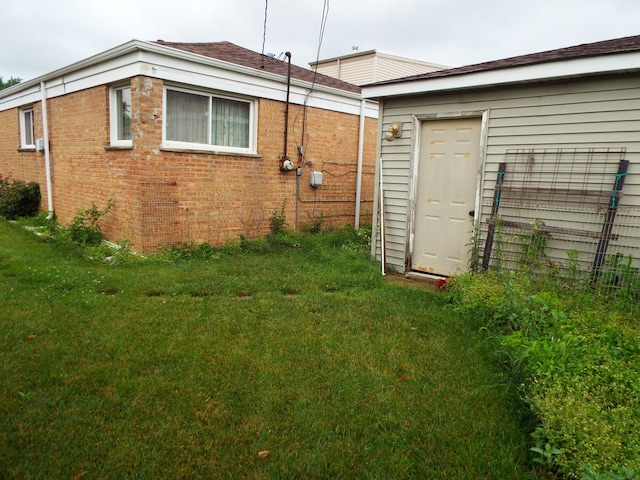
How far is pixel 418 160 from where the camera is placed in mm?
6727

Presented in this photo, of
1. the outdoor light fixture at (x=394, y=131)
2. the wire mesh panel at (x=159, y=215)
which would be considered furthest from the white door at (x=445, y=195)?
the wire mesh panel at (x=159, y=215)

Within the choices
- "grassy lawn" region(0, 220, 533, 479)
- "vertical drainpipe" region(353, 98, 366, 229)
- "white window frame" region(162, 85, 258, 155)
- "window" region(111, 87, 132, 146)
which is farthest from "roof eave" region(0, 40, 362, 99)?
"grassy lawn" region(0, 220, 533, 479)

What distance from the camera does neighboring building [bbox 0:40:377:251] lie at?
7.16m

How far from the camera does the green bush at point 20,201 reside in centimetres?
1123

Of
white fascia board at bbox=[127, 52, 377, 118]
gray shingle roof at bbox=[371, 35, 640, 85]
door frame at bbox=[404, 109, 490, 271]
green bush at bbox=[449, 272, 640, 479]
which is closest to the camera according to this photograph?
green bush at bbox=[449, 272, 640, 479]

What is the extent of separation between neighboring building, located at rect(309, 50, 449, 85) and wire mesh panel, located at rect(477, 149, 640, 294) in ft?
45.6

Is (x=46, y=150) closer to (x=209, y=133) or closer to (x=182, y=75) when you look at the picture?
(x=209, y=133)

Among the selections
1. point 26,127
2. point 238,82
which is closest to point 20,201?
point 26,127

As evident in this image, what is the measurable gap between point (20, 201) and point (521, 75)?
38.6ft

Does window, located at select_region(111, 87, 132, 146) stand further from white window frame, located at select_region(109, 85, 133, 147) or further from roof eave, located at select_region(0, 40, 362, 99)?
roof eave, located at select_region(0, 40, 362, 99)

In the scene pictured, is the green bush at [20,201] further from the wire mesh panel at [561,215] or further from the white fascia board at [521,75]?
the wire mesh panel at [561,215]

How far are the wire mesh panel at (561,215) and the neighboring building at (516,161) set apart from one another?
12mm

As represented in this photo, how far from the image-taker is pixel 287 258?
7.53 metres

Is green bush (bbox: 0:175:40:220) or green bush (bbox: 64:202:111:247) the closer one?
Result: green bush (bbox: 64:202:111:247)
